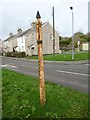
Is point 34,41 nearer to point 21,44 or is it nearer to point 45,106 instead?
point 21,44

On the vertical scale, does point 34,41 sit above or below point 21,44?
above

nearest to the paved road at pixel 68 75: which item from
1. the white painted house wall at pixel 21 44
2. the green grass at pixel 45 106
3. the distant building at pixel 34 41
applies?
the green grass at pixel 45 106

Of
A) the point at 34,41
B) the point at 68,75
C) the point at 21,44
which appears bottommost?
the point at 68,75

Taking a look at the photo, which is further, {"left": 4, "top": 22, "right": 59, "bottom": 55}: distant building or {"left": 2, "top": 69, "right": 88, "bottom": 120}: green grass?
{"left": 4, "top": 22, "right": 59, "bottom": 55}: distant building

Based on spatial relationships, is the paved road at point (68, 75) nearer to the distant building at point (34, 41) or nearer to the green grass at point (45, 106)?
the green grass at point (45, 106)

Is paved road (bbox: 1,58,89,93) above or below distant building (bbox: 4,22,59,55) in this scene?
below

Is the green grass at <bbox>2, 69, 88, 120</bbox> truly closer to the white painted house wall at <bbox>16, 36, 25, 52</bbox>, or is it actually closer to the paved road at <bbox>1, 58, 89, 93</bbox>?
the paved road at <bbox>1, 58, 89, 93</bbox>

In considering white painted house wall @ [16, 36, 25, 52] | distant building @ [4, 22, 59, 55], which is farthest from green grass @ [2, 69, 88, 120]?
white painted house wall @ [16, 36, 25, 52]

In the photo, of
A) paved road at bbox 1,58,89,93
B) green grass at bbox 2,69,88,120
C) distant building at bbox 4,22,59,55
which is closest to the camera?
green grass at bbox 2,69,88,120

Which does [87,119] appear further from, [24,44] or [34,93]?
[24,44]

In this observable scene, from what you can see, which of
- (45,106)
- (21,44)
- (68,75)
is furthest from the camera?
(21,44)

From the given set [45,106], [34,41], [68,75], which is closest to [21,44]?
[34,41]

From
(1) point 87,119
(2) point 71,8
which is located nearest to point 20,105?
(1) point 87,119

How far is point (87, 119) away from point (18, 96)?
2536 mm
